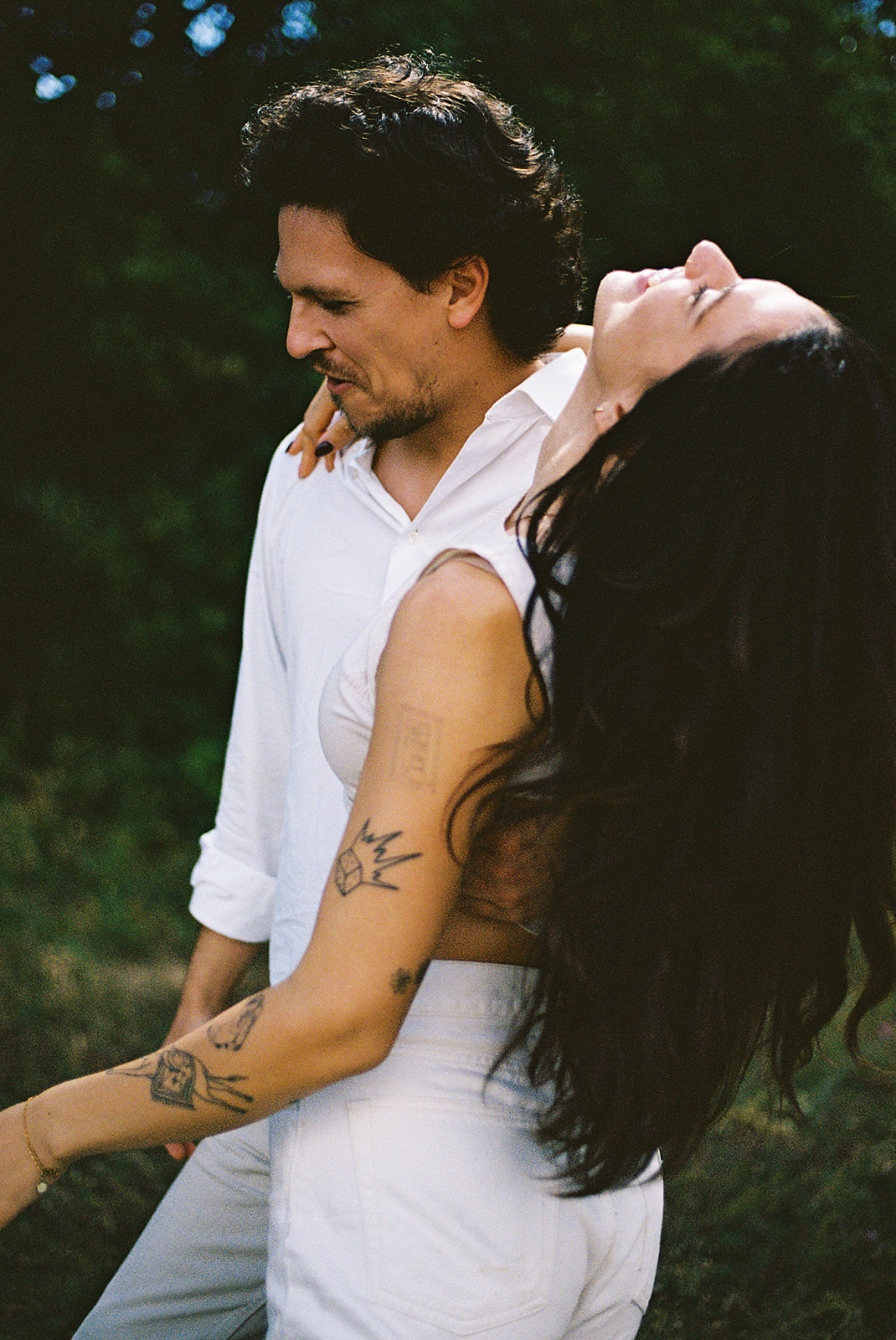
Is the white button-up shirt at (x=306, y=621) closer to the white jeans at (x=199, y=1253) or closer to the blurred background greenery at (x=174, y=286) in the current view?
the white jeans at (x=199, y=1253)

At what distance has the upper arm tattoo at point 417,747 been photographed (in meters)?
1.15

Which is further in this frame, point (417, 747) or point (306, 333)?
point (306, 333)

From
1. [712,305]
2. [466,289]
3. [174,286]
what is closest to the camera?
[712,305]

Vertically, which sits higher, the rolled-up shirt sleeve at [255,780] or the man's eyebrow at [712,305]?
the man's eyebrow at [712,305]

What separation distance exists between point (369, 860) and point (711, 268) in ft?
2.47

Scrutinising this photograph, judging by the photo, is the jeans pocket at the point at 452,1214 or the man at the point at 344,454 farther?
the man at the point at 344,454

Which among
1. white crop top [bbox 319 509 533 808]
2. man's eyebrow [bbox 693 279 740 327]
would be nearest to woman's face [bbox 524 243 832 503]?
A: man's eyebrow [bbox 693 279 740 327]

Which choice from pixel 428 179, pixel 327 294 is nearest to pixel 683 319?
pixel 327 294

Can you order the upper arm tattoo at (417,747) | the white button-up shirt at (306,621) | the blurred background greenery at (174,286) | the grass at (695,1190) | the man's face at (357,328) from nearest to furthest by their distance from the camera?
the upper arm tattoo at (417,747) < the white button-up shirt at (306,621) < the man's face at (357,328) < the grass at (695,1190) < the blurred background greenery at (174,286)

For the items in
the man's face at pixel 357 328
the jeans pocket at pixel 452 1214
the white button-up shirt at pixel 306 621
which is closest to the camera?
the jeans pocket at pixel 452 1214

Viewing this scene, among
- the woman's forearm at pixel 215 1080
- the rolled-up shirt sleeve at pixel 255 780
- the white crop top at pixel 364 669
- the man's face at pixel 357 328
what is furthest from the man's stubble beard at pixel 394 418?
the woman's forearm at pixel 215 1080

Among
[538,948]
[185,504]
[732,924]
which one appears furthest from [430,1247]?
[185,504]

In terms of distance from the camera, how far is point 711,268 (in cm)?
134

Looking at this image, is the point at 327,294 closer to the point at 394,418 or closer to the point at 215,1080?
the point at 394,418
